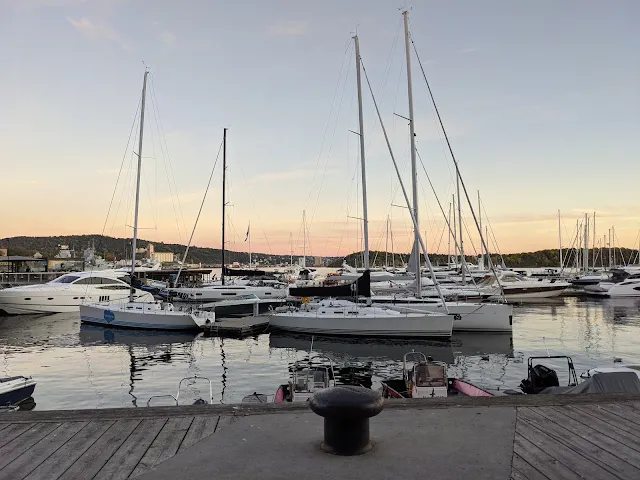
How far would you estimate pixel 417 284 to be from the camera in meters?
29.7

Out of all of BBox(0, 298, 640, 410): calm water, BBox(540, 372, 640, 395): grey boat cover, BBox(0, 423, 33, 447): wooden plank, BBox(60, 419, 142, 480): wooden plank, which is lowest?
BBox(0, 298, 640, 410): calm water

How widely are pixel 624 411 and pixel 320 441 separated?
164 inches

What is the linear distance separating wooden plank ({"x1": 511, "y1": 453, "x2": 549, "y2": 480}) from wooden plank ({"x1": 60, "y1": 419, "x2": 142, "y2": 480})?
407cm

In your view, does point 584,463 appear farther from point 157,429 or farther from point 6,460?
point 6,460

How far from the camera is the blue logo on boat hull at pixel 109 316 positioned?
30.8m

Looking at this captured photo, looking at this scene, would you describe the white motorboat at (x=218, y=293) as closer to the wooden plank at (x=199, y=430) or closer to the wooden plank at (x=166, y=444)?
the wooden plank at (x=199, y=430)

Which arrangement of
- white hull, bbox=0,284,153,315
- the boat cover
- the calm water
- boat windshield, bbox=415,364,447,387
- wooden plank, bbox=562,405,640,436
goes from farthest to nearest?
white hull, bbox=0,284,153,315
the boat cover
the calm water
boat windshield, bbox=415,364,447,387
wooden plank, bbox=562,405,640,436

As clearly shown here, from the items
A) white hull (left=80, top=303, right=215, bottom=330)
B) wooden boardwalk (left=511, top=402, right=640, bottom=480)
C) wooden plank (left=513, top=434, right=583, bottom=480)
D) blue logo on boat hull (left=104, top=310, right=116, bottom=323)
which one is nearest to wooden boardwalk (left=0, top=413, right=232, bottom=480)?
wooden plank (left=513, top=434, right=583, bottom=480)

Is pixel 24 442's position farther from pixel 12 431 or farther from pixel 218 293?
pixel 218 293

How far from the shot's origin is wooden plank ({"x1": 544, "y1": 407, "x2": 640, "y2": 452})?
5.50m

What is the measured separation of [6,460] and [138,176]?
30878mm

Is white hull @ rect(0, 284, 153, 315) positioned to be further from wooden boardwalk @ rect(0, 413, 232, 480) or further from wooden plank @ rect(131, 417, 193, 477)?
wooden plank @ rect(131, 417, 193, 477)

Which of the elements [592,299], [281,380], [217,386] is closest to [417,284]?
[281,380]

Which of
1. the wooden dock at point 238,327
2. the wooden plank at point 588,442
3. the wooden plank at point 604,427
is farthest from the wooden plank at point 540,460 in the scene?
the wooden dock at point 238,327
